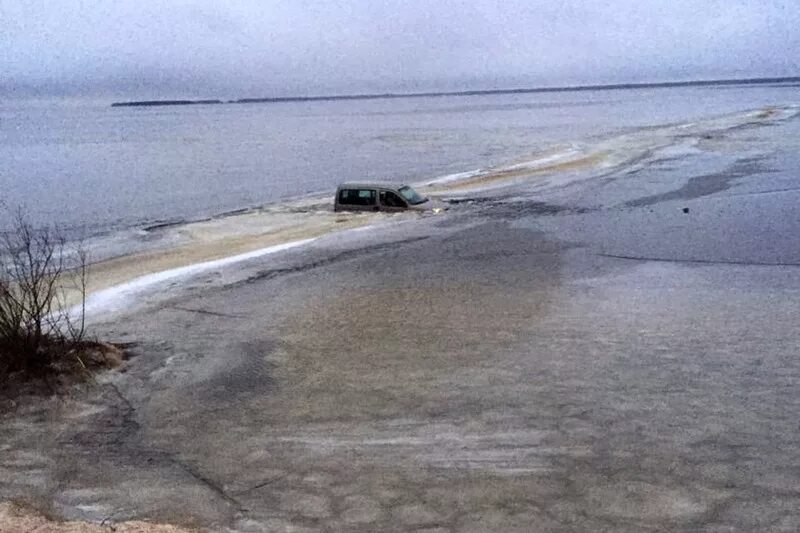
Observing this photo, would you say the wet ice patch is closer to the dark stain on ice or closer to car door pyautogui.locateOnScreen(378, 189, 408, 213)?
car door pyautogui.locateOnScreen(378, 189, 408, 213)

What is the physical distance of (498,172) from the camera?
48281mm

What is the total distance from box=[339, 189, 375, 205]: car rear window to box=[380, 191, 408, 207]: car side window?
1.86 ft

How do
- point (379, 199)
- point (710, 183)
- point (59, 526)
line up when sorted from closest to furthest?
point (59, 526)
point (379, 199)
point (710, 183)

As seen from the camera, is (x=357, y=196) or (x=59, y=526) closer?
(x=59, y=526)

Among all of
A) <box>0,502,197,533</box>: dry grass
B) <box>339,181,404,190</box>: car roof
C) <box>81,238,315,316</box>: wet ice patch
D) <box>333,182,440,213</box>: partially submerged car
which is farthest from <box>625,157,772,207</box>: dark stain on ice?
<box>0,502,197,533</box>: dry grass

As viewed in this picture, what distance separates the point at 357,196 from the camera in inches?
1244

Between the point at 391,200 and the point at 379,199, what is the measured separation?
0.60 metres

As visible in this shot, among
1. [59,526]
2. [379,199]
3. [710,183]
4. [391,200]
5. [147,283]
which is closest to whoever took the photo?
[59,526]

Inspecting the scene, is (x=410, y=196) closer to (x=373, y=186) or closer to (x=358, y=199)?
(x=373, y=186)

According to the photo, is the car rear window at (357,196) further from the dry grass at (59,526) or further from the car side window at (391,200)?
the dry grass at (59,526)

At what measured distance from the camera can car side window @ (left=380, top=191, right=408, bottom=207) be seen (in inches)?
1198

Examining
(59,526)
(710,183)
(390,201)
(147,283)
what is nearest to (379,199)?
(390,201)

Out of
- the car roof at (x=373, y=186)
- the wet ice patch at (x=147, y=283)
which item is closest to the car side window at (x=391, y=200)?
the car roof at (x=373, y=186)

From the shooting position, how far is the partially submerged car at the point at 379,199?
3045 cm
